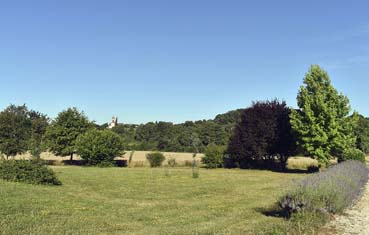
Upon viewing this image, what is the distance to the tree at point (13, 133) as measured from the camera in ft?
153

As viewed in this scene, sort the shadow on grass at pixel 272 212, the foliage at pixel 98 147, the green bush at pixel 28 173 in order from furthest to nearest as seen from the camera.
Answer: the foliage at pixel 98 147 → the green bush at pixel 28 173 → the shadow on grass at pixel 272 212

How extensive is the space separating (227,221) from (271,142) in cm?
2803

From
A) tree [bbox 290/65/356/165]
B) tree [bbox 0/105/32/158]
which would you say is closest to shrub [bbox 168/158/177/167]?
tree [bbox 0/105/32/158]

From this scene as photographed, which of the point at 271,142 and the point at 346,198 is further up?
the point at 271,142

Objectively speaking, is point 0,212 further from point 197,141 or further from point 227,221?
point 197,141

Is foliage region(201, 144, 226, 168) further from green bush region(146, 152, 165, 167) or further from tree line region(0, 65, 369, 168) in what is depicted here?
green bush region(146, 152, 165, 167)

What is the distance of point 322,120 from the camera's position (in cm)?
3281

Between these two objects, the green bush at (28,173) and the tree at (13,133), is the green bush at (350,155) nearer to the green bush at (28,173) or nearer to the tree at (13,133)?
the green bush at (28,173)

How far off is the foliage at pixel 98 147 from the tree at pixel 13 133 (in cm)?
677

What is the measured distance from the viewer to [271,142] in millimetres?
38500

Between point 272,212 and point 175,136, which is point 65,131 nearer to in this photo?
point 272,212

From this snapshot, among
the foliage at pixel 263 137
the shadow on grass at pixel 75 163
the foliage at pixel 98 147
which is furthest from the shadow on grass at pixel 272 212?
the shadow on grass at pixel 75 163

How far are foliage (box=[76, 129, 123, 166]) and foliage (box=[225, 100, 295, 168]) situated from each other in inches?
515

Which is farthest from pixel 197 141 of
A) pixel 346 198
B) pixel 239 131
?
pixel 346 198
